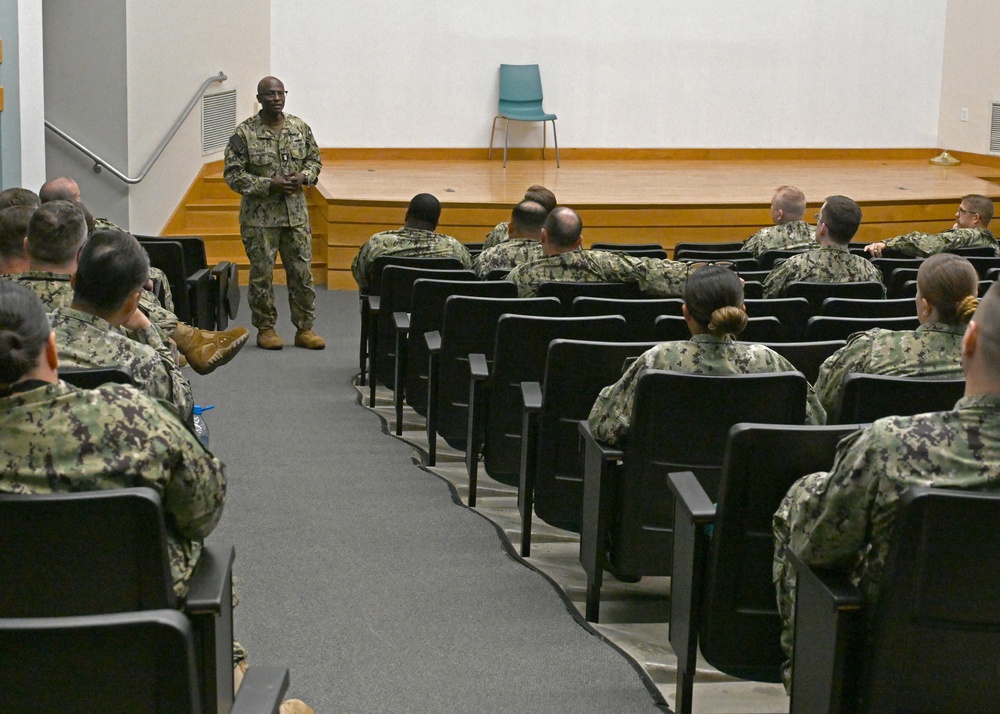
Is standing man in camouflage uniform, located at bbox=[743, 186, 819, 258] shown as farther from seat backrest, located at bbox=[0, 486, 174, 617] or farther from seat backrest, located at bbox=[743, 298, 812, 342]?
seat backrest, located at bbox=[0, 486, 174, 617]

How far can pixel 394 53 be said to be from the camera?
1134 centimetres

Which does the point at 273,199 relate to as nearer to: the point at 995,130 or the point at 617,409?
the point at 617,409

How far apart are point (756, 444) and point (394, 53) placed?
9660 mm

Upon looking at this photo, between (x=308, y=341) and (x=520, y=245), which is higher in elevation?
(x=520, y=245)

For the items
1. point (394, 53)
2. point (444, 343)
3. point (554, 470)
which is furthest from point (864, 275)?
point (394, 53)

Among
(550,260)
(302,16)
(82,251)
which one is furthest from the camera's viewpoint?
(302,16)

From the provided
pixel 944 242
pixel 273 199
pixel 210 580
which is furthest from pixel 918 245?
pixel 210 580

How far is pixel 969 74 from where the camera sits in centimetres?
1209

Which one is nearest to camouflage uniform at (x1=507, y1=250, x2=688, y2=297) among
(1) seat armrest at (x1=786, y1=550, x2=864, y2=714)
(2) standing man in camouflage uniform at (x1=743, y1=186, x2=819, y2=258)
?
(2) standing man in camouflage uniform at (x1=743, y1=186, x2=819, y2=258)

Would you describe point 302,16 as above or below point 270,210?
above

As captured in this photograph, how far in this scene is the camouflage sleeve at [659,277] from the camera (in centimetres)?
500

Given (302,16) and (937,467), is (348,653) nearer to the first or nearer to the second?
(937,467)

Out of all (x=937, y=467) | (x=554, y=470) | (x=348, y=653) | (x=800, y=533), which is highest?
(x=937, y=467)

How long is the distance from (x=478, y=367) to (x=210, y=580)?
2.01m
